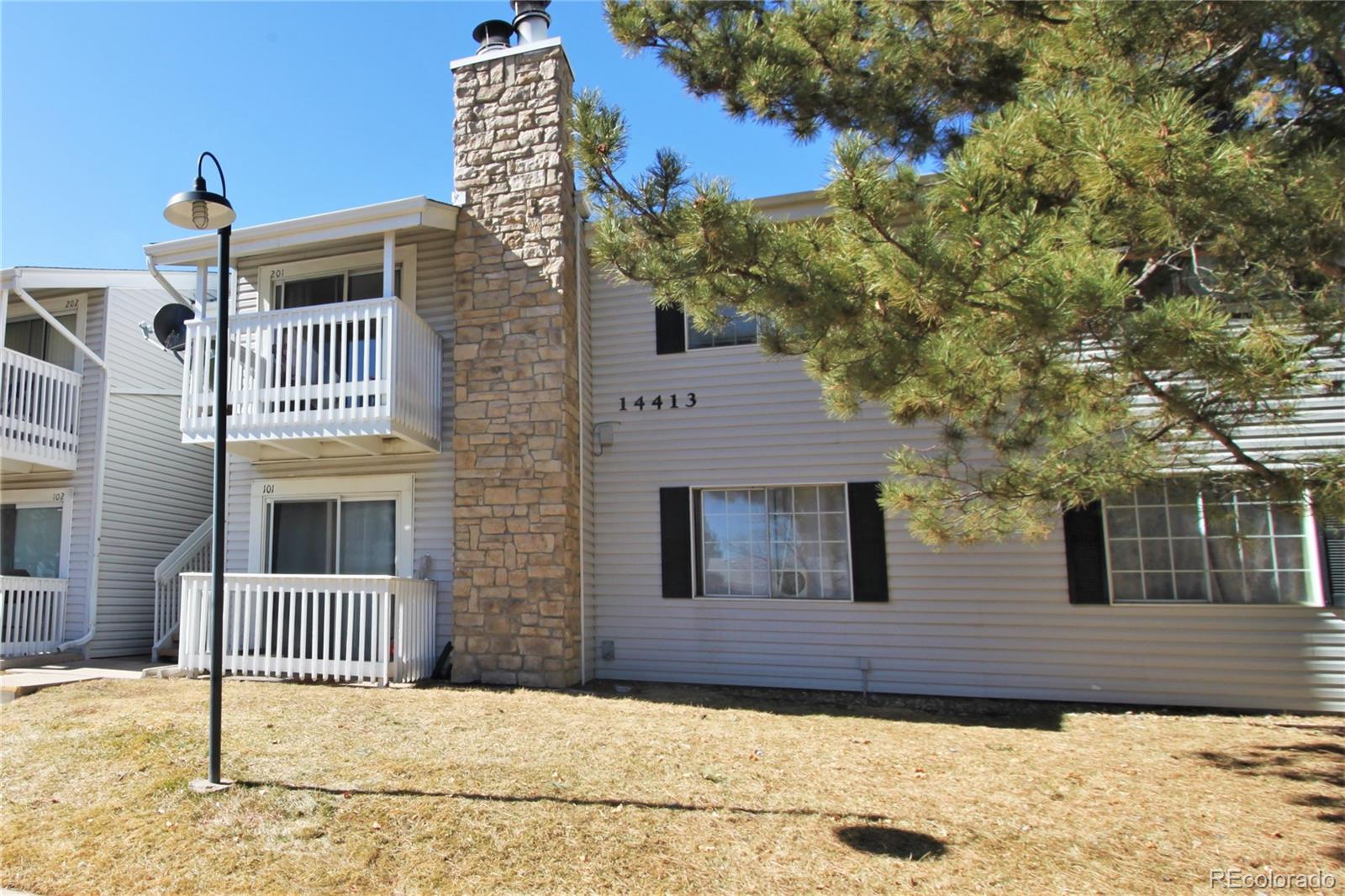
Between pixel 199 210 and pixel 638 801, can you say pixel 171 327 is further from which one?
pixel 638 801

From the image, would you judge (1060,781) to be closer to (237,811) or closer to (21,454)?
(237,811)

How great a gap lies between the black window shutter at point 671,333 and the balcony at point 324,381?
8.54ft

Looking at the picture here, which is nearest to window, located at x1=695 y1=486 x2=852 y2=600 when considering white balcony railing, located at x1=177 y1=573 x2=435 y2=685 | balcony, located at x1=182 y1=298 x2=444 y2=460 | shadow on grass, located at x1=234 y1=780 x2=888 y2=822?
white balcony railing, located at x1=177 y1=573 x2=435 y2=685

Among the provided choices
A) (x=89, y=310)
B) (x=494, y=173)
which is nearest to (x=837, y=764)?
(x=494, y=173)

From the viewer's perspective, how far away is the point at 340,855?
3.77 metres

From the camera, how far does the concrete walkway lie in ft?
23.9


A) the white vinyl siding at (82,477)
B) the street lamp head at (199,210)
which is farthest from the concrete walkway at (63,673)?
the street lamp head at (199,210)

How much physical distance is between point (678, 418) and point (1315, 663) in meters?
6.60

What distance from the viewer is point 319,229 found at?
29.2 feet

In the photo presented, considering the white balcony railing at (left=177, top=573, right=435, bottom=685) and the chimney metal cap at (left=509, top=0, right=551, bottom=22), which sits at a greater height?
the chimney metal cap at (left=509, top=0, right=551, bottom=22)

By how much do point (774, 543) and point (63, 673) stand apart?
7.90m

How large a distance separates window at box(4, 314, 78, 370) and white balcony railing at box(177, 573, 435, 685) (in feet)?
16.3

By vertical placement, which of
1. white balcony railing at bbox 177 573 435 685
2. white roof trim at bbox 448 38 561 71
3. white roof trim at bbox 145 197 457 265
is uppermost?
white roof trim at bbox 448 38 561 71

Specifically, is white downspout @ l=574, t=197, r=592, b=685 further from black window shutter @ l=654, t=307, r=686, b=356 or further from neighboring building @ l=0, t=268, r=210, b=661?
neighboring building @ l=0, t=268, r=210, b=661
